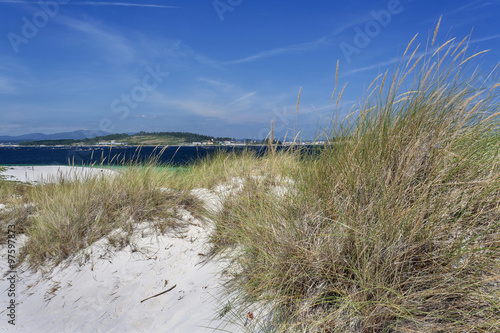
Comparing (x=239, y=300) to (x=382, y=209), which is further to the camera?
(x=239, y=300)

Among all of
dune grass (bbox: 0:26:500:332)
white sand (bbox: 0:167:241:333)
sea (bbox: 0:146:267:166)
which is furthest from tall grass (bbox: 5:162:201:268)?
dune grass (bbox: 0:26:500:332)

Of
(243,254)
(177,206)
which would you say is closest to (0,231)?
(177,206)

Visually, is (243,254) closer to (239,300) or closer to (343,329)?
(239,300)

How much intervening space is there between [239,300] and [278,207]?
2.69 ft

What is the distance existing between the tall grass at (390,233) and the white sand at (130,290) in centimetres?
42

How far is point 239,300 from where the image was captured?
88.5 inches

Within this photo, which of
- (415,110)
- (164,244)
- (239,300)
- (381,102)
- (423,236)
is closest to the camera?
(423,236)

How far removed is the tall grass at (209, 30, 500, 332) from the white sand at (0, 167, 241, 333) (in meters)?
0.42

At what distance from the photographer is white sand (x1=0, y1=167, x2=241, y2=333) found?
2.47 metres

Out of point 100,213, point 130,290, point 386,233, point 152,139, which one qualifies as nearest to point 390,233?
point 386,233

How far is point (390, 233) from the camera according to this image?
5.95ft
